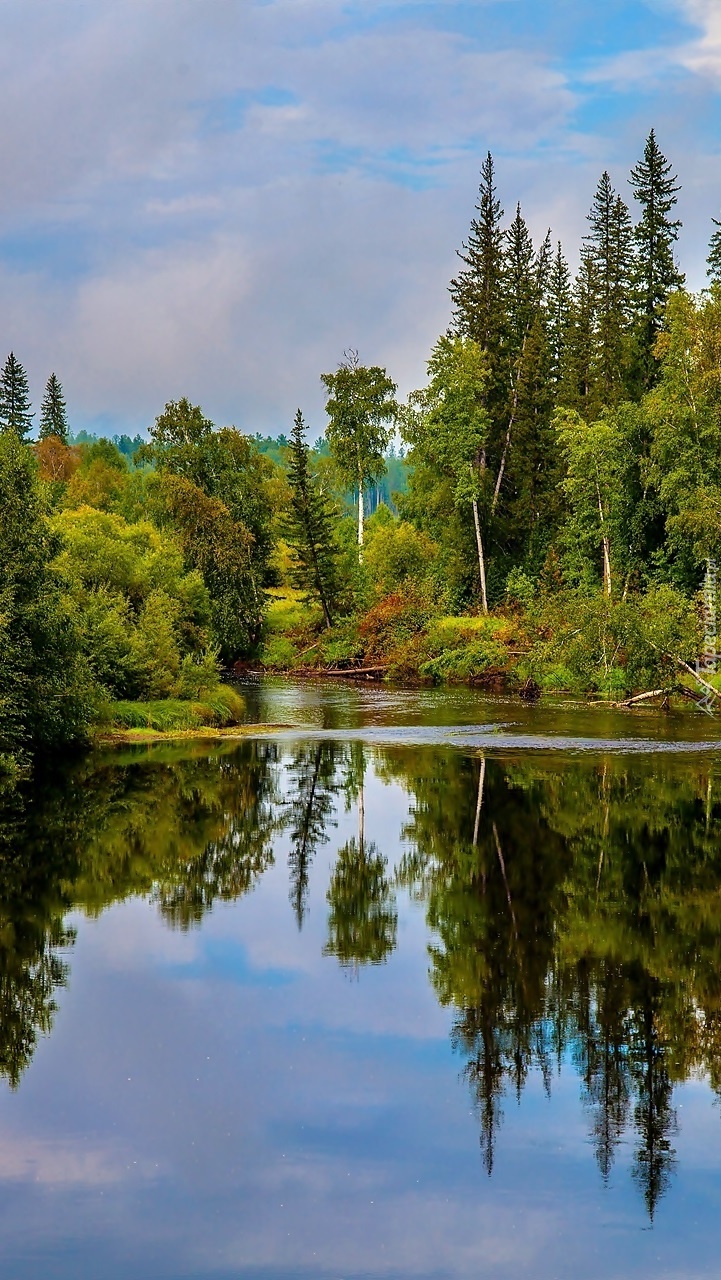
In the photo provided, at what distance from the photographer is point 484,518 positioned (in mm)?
69938

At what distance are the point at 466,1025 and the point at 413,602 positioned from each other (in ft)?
176

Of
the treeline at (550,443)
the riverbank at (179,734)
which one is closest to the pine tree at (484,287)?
the treeline at (550,443)

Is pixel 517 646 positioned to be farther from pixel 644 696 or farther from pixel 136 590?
pixel 136 590

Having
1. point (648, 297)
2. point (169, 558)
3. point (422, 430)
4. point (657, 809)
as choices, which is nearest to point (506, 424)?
point (422, 430)

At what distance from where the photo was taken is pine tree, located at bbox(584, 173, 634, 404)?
62.6 m

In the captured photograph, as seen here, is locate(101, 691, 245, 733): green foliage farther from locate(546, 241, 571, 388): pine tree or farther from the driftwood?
locate(546, 241, 571, 388): pine tree

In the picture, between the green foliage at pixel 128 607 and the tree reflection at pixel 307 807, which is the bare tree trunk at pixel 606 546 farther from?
the tree reflection at pixel 307 807

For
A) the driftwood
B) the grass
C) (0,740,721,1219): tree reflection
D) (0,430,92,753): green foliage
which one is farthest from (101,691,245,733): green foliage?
the driftwood

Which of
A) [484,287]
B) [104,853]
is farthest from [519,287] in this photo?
[104,853]

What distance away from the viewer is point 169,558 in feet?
163

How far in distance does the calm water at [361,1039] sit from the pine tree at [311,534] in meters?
45.0

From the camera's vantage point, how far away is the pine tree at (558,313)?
7081cm

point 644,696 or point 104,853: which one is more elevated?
point 644,696

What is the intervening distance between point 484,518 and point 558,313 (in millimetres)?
14076
